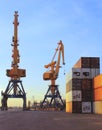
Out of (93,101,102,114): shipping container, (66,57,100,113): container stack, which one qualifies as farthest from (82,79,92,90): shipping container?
(93,101,102,114): shipping container

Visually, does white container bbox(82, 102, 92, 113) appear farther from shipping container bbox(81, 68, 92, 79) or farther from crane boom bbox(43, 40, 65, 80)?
crane boom bbox(43, 40, 65, 80)

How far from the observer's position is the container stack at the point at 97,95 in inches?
2873

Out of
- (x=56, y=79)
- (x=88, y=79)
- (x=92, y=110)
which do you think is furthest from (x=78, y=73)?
(x=56, y=79)

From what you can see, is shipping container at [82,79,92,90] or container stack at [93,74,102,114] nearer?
container stack at [93,74,102,114]

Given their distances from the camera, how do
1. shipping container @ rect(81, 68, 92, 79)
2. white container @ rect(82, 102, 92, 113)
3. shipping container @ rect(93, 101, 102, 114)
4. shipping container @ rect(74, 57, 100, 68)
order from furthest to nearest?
shipping container @ rect(74, 57, 100, 68) → shipping container @ rect(81, 68, 92, 79) → white container @ rect(82, 102, 92, 113) → shipping container @ rect(93, 101, 102, 114)

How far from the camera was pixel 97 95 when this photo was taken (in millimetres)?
76562

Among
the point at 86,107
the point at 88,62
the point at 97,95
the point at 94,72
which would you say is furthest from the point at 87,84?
the point at 97,95

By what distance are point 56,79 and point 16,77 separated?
22226 mm

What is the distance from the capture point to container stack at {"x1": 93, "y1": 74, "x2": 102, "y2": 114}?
72969 millimetres

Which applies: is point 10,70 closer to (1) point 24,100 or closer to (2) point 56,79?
(1) point 24,100

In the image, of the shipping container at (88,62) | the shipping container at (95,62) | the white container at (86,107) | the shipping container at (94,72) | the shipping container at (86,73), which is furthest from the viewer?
the shipping container at (95,62)

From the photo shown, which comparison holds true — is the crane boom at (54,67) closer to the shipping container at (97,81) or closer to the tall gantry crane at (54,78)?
the tall gantry crane at (54,78)

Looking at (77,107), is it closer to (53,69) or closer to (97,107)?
(97,107)

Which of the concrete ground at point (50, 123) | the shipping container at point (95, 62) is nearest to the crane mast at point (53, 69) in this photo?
the shipping container at point (95, 62)
